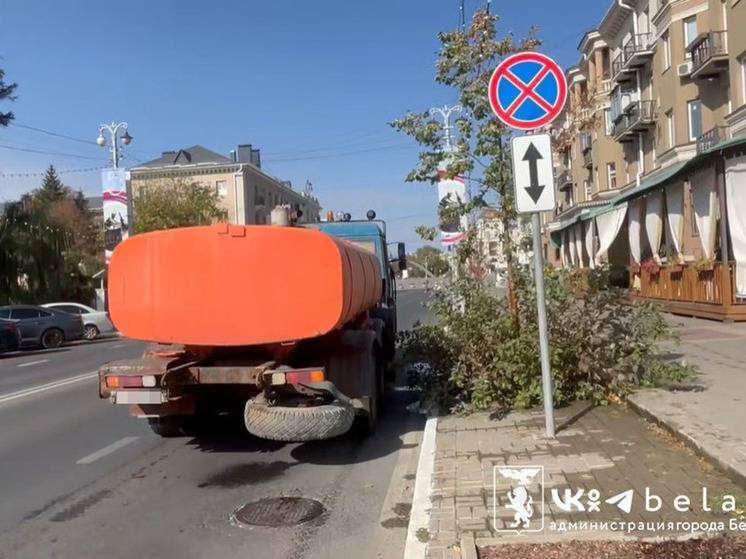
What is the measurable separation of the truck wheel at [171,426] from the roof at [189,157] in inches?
2545

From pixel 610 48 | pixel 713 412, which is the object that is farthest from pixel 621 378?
pixel 610 48

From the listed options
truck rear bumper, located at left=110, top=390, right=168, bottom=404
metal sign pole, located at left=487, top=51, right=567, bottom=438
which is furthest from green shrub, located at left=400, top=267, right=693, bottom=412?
truck rear bumper, located at left=110, top=390, right=168, bottom=404

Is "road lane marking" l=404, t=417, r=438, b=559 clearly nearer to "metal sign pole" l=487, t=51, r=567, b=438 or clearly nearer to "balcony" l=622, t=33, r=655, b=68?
"metal sign pole" l=487, t=51, r=567, b=438

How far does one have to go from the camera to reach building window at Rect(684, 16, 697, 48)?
29.7 m

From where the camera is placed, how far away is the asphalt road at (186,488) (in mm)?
4969

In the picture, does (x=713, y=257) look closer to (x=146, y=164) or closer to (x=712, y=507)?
(x=712, y=507)

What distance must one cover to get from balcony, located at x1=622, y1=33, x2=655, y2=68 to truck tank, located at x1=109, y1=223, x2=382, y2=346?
3253 cm

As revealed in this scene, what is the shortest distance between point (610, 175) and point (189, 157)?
1674 inches

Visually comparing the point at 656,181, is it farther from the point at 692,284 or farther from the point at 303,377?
the point at 303,377

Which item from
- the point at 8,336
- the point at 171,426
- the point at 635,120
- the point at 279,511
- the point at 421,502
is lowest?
the point at 279,511

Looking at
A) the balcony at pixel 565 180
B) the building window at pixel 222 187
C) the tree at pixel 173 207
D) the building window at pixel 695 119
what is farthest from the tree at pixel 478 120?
the building window at pixel 222 187

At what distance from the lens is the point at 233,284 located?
6.41 m

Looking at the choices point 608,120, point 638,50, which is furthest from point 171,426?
point 608,120

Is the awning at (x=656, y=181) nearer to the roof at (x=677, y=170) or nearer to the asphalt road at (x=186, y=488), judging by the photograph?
the roof at (x=677, y=170)
